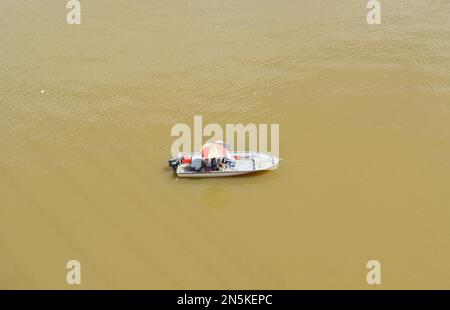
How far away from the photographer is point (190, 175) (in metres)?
11.9

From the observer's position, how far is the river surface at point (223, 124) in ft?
33.3

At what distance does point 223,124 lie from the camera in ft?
43.6

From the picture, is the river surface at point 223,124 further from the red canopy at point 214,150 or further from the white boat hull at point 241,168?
the red canopy at point 214,150

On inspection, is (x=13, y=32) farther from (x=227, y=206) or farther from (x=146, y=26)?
(x=227, y=206)

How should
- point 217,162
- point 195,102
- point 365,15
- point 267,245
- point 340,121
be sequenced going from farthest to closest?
1. point 365,15
2. point 195,102
3. point 340,121
4. point 217,162
5. point 267,245

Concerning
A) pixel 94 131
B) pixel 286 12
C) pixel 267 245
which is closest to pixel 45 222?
pixel 94 131

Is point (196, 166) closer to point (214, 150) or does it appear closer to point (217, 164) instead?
A: point (217, 164)

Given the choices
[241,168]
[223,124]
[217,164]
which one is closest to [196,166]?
[217,164]

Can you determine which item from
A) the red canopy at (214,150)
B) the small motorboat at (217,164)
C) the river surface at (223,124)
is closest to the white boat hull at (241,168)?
the small motorboat at (217,164)

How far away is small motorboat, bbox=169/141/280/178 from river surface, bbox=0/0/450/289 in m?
0.27

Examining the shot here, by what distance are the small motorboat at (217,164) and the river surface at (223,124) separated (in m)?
0.27

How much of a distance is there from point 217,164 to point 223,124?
6.25ft

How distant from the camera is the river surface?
10.1m

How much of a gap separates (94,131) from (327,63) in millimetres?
7963
